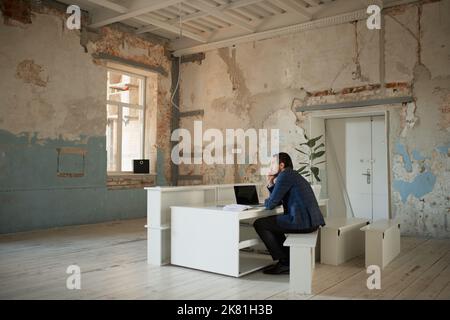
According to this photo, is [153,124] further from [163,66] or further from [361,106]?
[361,106]

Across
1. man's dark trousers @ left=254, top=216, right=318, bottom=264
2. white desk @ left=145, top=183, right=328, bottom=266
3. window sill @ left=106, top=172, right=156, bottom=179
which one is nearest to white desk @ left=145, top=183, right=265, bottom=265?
white desk @ left=145, top=183, right=328, bottom=266

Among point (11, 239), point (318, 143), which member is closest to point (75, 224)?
point (11, 239)

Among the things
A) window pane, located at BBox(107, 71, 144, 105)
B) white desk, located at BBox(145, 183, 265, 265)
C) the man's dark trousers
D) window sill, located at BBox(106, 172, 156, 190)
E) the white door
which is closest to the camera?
the man's dark trousers

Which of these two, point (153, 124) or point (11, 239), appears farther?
point (153, 124)

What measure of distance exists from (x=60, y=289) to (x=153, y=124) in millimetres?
6204

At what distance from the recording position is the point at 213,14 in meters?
7.76

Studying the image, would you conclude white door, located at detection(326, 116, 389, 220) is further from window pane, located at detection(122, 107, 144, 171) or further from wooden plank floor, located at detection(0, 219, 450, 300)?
window pane, located at detection(122, 107, 144, 171)

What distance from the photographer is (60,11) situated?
299 inches

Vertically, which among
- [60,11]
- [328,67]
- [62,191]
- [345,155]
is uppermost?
[60,11]

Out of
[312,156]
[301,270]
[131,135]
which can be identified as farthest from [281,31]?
[301,270]

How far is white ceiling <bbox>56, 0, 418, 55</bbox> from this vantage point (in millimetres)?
7345

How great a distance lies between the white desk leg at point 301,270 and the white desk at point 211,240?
655 millimetres

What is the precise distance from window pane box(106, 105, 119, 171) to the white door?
4.67 metres
